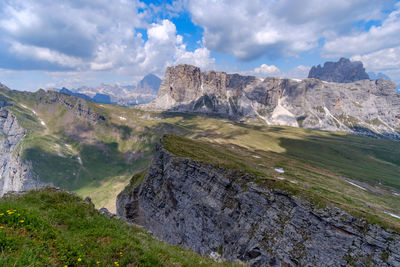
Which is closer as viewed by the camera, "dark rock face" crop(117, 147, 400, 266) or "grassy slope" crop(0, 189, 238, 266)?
"grassy slope" crop(0, 189, 238, 266)

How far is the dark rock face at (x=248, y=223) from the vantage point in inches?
958

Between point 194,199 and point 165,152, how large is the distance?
19642mm

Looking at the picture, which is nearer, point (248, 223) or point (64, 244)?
point (64, 244)

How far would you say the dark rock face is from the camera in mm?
24325

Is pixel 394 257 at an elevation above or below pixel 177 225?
above

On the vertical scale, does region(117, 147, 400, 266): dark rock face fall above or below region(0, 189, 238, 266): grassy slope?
below

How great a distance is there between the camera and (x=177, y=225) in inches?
1941

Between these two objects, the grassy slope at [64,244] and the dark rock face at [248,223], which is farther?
the dark rock face at [248,223]

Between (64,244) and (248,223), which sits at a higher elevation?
(64,244)

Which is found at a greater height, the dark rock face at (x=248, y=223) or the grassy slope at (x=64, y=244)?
the grassy slope at (x=64, y=244)

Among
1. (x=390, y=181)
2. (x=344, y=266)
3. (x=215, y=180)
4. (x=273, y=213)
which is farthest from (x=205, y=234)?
(x=390, y=181)

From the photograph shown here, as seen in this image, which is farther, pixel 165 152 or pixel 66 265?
pixel 165 152

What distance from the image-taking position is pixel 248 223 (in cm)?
3453

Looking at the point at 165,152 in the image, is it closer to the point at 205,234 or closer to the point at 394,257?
the point at 205,234
